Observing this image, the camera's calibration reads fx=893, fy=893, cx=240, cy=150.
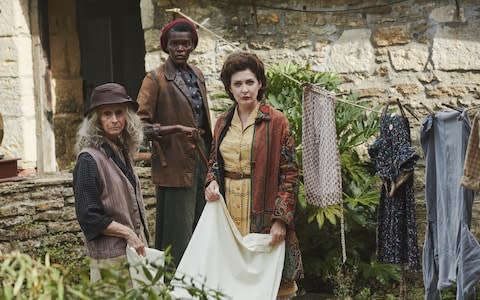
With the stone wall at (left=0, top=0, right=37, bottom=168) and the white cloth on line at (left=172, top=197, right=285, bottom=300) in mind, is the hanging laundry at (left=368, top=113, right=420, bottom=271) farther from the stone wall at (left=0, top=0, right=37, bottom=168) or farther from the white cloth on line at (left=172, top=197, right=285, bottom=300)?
the stone wall at (left=0, top=0, right=37, bottom=168)

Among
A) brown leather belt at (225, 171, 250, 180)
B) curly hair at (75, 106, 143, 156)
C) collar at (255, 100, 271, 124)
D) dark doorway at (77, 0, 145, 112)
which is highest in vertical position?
dark doorway at (77, 0, 145, 112)

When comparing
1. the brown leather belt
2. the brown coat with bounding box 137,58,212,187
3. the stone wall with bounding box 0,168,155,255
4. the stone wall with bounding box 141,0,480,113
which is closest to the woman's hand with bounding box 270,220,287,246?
the brown leather belt

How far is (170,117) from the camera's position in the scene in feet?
18.8

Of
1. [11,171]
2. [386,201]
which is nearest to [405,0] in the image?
[386,201]

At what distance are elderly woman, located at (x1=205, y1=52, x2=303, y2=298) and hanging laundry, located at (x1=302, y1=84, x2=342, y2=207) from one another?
0.45 m

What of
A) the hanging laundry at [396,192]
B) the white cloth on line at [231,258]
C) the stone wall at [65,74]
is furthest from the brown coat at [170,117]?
the stone wall at [65,74]

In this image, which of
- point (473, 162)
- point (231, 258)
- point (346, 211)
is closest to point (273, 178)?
point (231, 258)

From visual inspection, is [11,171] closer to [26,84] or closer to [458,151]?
[26,84]

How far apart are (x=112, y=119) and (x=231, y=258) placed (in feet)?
3.28

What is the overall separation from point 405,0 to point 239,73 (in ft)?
7.86

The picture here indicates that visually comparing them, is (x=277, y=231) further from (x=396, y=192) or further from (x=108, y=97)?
(x=108, y=97)

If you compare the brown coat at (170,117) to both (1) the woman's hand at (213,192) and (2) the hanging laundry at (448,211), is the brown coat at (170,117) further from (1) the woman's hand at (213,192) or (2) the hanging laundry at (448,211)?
(2) the hanging laundry at (448,211)

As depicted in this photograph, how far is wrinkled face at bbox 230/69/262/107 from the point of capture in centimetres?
477

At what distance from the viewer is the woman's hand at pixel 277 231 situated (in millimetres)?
4696
